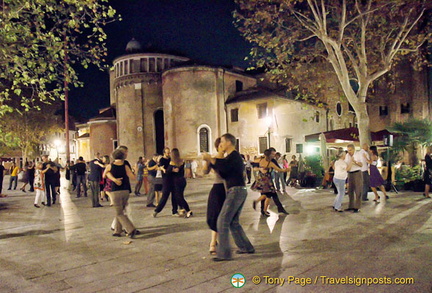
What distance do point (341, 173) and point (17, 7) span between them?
868 cm

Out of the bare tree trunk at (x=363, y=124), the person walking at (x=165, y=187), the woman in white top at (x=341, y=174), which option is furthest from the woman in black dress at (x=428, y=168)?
the person walking at (x=165, y=187)

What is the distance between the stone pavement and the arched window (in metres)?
19.4

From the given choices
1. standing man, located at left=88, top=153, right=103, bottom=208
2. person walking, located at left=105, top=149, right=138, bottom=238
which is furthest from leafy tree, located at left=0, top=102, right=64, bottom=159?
person walking, located at left=105, top=149, right=138, bottom=238

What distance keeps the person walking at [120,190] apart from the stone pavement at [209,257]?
247mm

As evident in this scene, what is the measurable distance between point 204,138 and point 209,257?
2316 cm

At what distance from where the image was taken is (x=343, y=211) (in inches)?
340

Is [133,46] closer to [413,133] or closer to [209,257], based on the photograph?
[413,133]

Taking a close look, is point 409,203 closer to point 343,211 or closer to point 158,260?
point 343,211

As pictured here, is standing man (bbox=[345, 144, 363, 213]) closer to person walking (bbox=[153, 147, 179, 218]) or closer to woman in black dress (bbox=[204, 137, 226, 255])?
person walking (bbox=[153, 147, 179, 218])

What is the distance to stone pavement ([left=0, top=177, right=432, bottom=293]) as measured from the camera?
13.4 feet

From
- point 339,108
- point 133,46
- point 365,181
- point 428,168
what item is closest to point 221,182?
point 365,181

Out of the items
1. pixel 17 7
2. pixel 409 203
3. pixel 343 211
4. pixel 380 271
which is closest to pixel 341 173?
pixel 343 211

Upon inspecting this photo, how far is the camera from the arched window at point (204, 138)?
28.0 meters

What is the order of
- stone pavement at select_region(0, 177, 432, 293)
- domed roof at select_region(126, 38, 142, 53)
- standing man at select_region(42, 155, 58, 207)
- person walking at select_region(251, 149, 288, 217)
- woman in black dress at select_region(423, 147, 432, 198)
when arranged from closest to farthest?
stone pavement at select_region(0, 177, 432, 293)
person walking at select_region(251, 149, 288, 217)
woman in black dress at select_region(423, 147, 432, 198)
standing man at select_region(42, 155, 58, 207)
domed roof at select_region(126, 38, 142, 53)
